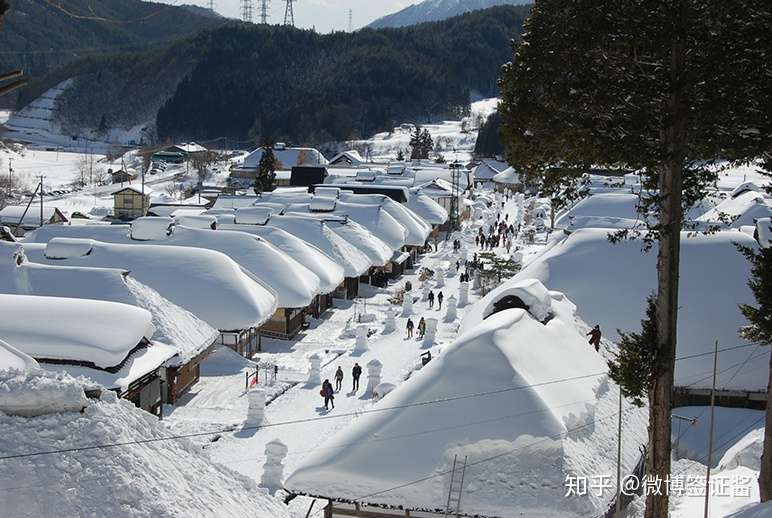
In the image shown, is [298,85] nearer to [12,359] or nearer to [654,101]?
[654,101]

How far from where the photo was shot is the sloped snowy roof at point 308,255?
1275 inches

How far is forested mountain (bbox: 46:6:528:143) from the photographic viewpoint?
159375 millimetres

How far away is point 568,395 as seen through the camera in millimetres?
14461

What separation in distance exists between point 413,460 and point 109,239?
2372cm

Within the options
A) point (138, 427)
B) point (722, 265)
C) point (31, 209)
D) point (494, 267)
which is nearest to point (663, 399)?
point (138, 427)

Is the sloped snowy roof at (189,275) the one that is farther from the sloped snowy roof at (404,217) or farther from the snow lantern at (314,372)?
the sloped snowy roof at (404,217)

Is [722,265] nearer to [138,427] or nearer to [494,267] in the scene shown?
[494,267]

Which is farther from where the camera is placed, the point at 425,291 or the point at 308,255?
the point at 425,291

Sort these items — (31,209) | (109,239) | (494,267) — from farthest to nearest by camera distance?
(31,209), (494,267), (109,239)

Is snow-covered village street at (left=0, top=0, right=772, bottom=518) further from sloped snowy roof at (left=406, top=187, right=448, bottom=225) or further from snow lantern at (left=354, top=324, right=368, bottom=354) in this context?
sloped snowy roof at (left=406, top=187, right=448, bottom=225)

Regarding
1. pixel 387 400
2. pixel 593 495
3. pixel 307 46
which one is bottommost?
pixel 593 495

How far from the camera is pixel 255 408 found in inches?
768

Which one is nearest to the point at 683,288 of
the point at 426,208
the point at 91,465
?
the point at 91,465

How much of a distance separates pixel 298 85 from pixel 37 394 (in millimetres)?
168092
